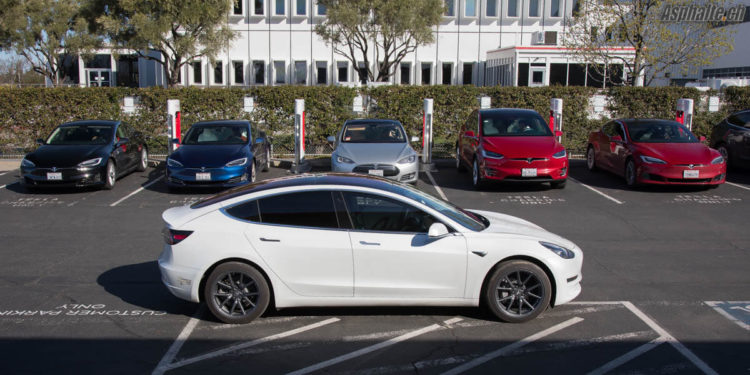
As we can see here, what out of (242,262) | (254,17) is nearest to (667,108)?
(242,262)

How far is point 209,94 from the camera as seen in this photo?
18891 mm

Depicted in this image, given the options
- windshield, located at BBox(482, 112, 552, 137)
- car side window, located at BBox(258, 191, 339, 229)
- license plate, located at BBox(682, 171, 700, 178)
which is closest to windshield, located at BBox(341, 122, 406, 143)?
windshield, located at BBox(482, 112, 552, 137)

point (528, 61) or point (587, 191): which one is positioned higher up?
point (528, 61)

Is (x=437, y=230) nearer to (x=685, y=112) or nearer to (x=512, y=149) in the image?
(x=512, y=149)

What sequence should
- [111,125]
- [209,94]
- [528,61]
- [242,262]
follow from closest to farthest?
[242,262], [111,125], [209,94], [528,61]

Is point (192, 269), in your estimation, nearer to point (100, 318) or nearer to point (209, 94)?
point (100, 318)

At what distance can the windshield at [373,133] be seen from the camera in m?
14.1

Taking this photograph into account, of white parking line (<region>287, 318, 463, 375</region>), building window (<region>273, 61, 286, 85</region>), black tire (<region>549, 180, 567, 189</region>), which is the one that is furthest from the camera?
building window (<region>273, 61, 286, 85</region>)

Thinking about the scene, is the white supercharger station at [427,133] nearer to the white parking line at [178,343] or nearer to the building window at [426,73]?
the white parking line at [178,343]

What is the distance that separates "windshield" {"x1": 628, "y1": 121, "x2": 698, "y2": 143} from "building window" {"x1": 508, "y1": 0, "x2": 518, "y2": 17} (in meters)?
29.0

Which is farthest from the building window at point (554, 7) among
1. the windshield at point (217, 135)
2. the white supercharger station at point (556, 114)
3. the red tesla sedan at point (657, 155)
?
the windshield at point (217, 135)

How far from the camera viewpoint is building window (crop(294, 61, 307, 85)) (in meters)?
41.8

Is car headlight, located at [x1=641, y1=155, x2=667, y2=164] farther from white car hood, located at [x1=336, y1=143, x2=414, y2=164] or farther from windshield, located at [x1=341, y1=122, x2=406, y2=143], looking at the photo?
windshield, located at [x1=341, y1=122, x2=406, y2=143]

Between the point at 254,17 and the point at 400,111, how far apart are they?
82.2 ft
